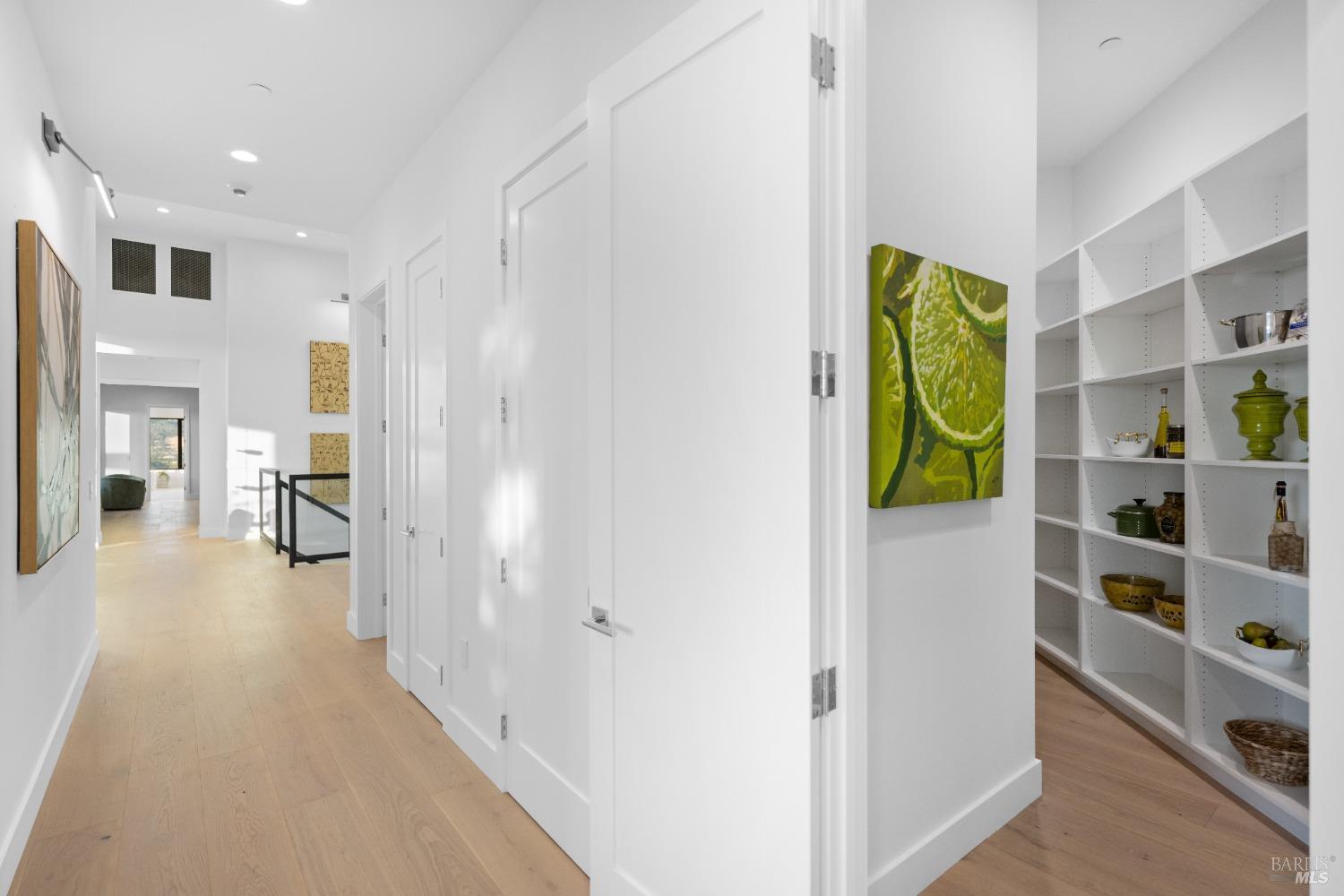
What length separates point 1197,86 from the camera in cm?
299

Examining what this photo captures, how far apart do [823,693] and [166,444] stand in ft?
63.7

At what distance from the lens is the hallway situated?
201cm

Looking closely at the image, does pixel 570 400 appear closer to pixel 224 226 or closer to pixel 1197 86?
pixel 1197 86

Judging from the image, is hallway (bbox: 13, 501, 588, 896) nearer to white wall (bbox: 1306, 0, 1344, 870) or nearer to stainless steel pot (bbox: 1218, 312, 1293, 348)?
white wall (bbox: 1306, 0, 1344, 870)

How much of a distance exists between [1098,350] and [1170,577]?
120 cm

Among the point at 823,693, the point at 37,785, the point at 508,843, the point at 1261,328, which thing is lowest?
→ the point at 508,843

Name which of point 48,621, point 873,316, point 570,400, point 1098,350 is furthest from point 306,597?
point 1098,350

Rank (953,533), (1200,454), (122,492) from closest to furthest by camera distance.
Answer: (953,533) < (1200,454) < (122,492)

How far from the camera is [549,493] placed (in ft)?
7.31

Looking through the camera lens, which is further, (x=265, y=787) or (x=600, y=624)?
(x=265, y=787)

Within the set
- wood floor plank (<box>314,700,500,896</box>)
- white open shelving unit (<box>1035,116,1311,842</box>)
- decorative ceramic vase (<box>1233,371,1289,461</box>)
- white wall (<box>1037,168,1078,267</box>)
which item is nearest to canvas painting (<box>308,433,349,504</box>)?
wood floor plank (<box>314,700,500,896</box>)

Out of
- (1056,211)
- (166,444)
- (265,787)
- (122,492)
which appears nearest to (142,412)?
(166,444)

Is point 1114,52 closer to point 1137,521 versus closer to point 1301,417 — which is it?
point 1301,417

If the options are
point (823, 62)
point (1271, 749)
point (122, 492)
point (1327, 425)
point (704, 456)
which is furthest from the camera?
point (122, 492)
